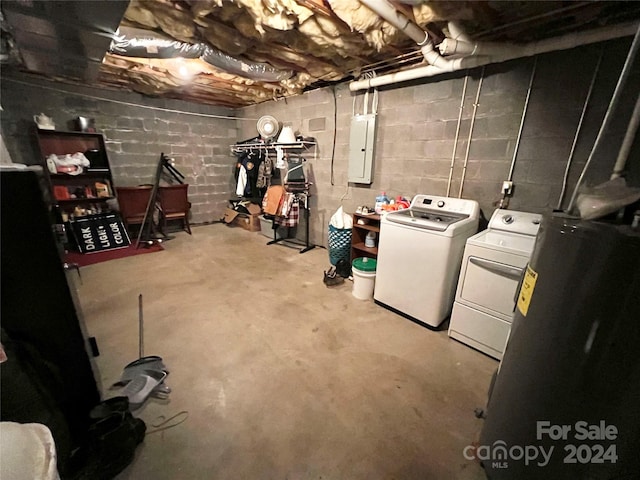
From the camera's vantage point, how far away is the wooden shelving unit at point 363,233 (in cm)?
270

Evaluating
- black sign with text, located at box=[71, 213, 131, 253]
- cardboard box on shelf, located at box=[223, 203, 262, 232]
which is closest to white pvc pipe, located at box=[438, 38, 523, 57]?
cardboard box on shelf, located at box=[223, 203, 262, 232]

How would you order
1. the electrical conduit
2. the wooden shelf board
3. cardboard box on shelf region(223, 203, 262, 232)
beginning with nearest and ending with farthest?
the electrical conduit → the wooden shelf board → cardboard box on shelf region(223, 203, 262, 232)

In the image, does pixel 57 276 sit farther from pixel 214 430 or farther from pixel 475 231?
pixel 475 231

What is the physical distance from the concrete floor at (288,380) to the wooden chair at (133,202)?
1.44m

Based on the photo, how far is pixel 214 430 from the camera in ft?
4.23

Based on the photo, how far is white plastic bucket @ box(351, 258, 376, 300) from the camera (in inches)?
97.0

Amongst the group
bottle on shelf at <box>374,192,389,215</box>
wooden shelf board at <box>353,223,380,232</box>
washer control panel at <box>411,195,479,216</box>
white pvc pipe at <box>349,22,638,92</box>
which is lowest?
wooden shelf board at <box>353,223,380,232</box>

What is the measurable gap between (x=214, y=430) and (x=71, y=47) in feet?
9.63

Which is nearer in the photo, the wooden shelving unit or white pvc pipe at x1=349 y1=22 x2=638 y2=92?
white pvc pipe at x1=349 y1=22 x2=638 y2=92

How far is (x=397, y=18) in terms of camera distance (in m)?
1.72

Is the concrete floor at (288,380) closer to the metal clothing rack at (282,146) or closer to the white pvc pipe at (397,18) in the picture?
the metal clothing rack at (282,146)

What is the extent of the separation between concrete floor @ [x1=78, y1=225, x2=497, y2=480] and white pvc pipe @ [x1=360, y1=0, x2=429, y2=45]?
2.22 metres

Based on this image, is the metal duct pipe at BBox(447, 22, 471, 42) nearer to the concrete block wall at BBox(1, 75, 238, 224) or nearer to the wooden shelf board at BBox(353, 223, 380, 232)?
the wooden shelf board at BBox(353, 223, 380, 232)

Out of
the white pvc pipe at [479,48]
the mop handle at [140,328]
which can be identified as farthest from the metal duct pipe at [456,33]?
the mop handle at [140,328]
